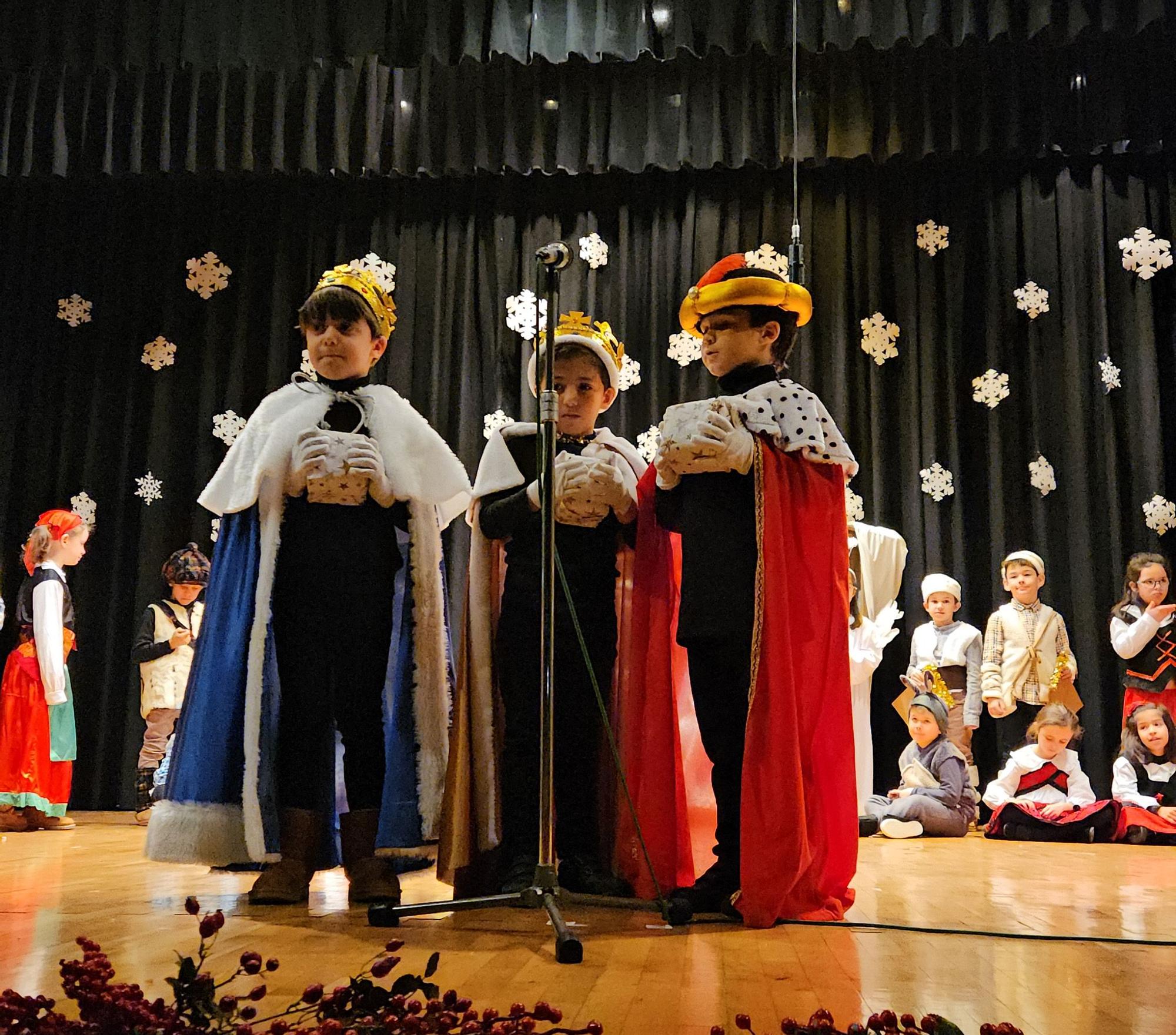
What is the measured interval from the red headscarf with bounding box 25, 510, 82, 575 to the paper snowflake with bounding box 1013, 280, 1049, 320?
5.05 m

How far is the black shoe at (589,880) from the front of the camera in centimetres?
254

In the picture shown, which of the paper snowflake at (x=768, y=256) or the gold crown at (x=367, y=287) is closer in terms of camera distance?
the gold crown at (x=367, y=287)

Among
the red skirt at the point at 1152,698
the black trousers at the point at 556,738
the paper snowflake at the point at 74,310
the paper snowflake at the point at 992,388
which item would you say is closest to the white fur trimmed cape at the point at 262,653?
the black trousers at the point at 556,738

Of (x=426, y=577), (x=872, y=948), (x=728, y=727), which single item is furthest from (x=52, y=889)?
(x=872, y=948)

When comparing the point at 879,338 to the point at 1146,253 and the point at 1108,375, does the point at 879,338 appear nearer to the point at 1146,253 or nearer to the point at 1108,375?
the point at 1108,375

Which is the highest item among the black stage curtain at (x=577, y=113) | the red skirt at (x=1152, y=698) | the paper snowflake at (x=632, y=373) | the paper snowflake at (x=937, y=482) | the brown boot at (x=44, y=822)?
the black stage curtain at (x=577, y=113)

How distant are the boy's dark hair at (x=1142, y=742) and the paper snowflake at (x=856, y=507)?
164cm

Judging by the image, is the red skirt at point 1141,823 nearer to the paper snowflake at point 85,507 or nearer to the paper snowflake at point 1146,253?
the paper snowflake at point 1146,253

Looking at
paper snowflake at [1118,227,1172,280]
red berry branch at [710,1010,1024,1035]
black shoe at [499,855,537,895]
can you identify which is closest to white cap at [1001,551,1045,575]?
paper snowflake at [1118,227,1172,280]

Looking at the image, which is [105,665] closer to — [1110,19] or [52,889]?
[52,889]

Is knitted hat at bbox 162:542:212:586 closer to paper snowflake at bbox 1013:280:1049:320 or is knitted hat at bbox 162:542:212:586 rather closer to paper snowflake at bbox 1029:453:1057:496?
paper snowflake at bbox 1029:453:1057:496

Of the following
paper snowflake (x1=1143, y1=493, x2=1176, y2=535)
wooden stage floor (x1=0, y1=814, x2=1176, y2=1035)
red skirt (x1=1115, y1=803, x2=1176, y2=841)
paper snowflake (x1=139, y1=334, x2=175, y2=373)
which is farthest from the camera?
paper snowflake (x1=139, y1=334, x2=175, y2=373)

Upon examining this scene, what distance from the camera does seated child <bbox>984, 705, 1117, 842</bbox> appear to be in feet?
16.4

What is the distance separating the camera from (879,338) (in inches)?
256
